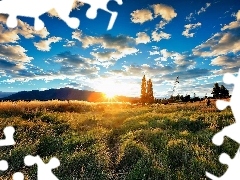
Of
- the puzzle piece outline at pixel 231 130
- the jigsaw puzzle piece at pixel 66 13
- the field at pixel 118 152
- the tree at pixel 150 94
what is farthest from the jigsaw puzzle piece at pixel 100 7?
the tree at pixel 150 94

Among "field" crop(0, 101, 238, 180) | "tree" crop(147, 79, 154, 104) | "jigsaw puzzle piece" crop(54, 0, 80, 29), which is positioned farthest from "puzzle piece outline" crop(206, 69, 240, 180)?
"tree" crop(147, 79, 154, 104)

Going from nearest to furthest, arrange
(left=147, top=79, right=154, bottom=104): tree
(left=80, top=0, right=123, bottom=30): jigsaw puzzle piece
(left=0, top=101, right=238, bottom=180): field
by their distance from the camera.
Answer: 1. (left=80, top=0, right=123, bottom=30): jigsaw puzzle piece
2. (left=0, top=101, right=238, bottom=180): field
3. (left=147, top=79, right=154, bottom=104): tree

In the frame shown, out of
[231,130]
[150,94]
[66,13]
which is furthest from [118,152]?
[150,94]

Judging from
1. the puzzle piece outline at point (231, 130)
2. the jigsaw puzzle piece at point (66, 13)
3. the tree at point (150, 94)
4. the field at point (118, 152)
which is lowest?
the field at point (118, 152)

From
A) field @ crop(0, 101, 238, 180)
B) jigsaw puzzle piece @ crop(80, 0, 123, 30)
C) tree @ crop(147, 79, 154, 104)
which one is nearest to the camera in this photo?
jigsaw puzzle piece @ crop(80, 0, 123, 30)

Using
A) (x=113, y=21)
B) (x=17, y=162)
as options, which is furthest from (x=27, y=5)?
(x=17, y=162)

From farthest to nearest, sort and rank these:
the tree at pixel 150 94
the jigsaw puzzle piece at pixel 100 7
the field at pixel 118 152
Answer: the tree at pixel 150 94 < the field at pixel 118 152 < the jigsaw puzzle piece at pixel 100 7

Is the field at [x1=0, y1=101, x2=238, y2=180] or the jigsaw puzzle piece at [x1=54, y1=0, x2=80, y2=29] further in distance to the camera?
the field at [x1=0, y1=101, x2=238, y2=180]

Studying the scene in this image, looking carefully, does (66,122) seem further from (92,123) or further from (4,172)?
(4,172)

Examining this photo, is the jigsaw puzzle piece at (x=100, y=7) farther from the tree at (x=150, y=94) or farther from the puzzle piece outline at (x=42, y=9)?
the tree at (x=150, y=94)

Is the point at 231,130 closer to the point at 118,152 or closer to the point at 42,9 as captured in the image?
the point at 42,9

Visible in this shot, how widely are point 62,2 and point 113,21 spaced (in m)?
1.06

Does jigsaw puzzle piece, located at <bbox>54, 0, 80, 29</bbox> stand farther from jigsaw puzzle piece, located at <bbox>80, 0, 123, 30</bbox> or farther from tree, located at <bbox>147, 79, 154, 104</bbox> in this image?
tree, located at <bbox>147, 79, 154, 104</bbox>

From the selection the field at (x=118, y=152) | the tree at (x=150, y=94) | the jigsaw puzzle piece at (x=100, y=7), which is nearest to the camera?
the jigsaw puzzle piece at (x=100, y=7)
